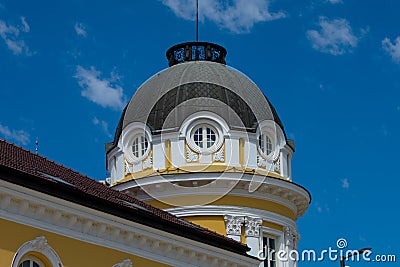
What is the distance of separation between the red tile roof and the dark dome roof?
38.6 feet

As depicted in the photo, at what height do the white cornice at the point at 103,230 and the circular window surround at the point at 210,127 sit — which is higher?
the circular window surround at the point at 210,127

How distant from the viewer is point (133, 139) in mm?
43406

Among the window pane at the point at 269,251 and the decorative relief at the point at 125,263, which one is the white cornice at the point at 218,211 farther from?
the decorative relief at the point at 125,263

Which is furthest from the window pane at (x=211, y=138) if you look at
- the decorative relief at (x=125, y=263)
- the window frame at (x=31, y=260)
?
the window frame at (x=31, y=260)

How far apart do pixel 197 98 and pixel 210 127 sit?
52.2 inches

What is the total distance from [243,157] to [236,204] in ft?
6.66

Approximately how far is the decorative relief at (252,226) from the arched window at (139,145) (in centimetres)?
518

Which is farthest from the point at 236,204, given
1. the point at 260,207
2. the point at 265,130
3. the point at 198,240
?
the point at 198,240

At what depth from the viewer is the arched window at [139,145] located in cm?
4266

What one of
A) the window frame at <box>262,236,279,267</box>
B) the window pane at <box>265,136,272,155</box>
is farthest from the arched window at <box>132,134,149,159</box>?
the window frame at <box>262,236,279,267</box>

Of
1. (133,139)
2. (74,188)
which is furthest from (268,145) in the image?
(74,188)

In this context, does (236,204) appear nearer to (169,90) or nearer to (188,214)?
(188,214)

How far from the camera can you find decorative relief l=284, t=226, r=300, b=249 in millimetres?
42188

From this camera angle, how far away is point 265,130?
1697 inches
